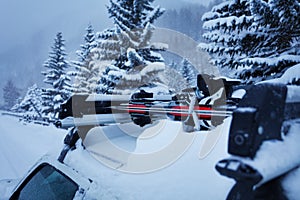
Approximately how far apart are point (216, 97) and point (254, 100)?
177cm

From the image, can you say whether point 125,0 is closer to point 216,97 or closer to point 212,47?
point 212,47

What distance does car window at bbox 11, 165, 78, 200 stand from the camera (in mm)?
1948

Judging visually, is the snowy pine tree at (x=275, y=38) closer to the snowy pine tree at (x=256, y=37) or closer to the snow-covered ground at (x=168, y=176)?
the snowy pine tree at (x=256, y=37)

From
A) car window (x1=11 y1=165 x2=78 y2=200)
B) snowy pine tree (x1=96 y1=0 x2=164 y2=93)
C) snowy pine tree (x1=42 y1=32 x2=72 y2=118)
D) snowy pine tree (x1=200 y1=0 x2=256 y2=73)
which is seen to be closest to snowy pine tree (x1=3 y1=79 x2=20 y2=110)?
snowy pine tree (x1=42 y1=32 x2=72 y2=118)

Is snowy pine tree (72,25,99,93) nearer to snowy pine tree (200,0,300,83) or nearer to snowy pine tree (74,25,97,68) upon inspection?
snowy pine tree (74,25,97,68)

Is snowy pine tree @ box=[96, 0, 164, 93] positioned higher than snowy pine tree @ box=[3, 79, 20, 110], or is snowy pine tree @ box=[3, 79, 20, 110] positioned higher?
snowy pine tree @ box=[96, 0, 164, 93]

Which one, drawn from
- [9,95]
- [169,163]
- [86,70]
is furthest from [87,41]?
[9,95]

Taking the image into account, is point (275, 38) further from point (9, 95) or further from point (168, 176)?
point (9, 95)

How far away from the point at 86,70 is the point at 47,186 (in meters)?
19.4

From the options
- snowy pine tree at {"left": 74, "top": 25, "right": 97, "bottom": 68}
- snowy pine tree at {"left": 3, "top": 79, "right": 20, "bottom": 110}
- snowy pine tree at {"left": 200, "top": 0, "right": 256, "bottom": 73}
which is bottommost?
snowy pine tree at {"left": 3, "top": 79, "right": 20, "bottom": 110}

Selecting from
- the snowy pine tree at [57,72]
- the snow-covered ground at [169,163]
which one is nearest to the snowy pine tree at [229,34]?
the snow-covered ground at [169,163]

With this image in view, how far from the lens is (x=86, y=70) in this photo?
20.8m

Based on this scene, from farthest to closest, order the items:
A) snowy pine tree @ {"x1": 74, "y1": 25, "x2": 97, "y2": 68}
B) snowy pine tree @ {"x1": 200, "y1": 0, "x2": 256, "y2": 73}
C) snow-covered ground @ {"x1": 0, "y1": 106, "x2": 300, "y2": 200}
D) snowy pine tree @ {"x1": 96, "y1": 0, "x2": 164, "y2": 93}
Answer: snowy pine tree @ {"x1": 74, "y1": 25, "x2": 97, "y2": 68} < snowy pine tree @ {"x1": 96, "y1": 0, "x2": 164, "y2": 93} < snowy pine tree @ {"x1": 200, "y1": 0, "x2": 256, "y2": 73} < snow-covered ground @ {"x1": 0, "y1": 106, "x2": 300, "y2": 200}

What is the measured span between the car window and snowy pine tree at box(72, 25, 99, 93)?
15312mm
